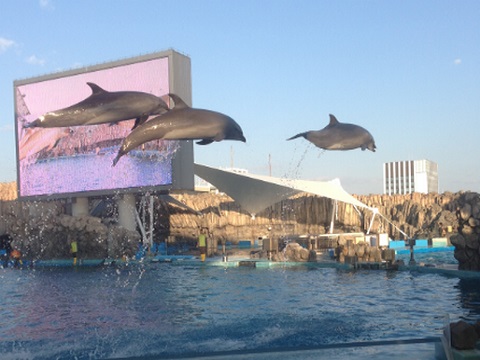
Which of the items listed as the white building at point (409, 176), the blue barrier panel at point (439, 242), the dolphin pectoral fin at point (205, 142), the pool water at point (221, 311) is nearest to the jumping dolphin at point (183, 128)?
the dolphin pectoral fin at point (205, 142)

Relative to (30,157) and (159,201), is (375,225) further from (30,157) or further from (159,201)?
(30,157)

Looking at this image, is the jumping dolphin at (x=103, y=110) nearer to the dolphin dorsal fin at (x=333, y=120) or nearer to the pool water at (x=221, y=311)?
the pool water at (x=221, y=311)

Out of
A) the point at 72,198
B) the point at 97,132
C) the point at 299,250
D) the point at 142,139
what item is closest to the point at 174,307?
the point at 142,139

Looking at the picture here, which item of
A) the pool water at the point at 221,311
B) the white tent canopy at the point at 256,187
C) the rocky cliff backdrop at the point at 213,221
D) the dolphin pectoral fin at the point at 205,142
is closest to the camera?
the dolphin pectoral fin at the point at 205,142

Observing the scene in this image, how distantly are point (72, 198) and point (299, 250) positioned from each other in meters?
12.3

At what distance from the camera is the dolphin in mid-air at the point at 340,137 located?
26.3ft

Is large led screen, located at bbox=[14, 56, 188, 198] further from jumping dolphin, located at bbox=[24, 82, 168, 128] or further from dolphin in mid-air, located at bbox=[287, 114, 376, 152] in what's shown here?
jumping dolphin, located at bbox=[24, 82, 168, 128]

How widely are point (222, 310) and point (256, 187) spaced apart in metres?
16.1

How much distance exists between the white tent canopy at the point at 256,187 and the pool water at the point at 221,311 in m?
9.29

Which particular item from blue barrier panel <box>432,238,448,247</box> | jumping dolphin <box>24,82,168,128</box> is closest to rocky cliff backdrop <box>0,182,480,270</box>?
blue barrier panel <box>432,238,448,247</box>

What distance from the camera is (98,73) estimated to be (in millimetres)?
24203

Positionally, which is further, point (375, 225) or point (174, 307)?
point (375, 225)

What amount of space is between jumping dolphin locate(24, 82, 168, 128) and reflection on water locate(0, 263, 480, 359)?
2640mm

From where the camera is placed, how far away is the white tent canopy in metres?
24.8
